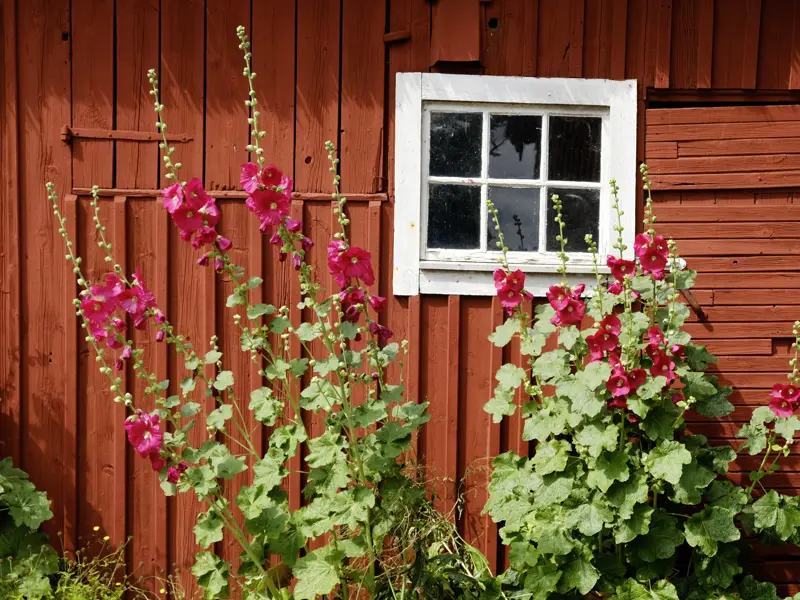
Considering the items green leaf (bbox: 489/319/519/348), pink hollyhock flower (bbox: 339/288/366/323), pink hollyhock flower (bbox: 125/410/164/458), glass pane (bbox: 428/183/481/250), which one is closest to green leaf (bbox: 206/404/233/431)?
pink hollyhock flower (bbox: 125/410/164/458)

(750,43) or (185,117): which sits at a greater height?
(750,43)

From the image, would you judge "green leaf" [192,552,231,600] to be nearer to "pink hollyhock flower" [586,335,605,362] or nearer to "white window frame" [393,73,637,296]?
"white window frame" [393,73,637,296]

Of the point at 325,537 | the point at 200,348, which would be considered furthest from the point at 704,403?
the point at 200,348

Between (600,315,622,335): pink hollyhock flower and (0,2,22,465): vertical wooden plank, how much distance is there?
275 centimetres

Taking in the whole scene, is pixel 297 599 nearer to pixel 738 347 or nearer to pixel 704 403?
pixel 704 403

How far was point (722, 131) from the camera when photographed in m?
3.81

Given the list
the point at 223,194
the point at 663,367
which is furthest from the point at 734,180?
the point at 223,194

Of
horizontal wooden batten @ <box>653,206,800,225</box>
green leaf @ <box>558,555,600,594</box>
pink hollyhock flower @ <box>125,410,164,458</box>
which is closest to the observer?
pink hollyhock flower @ <box>125,410,164,458</box>

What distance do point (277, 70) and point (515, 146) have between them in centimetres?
124

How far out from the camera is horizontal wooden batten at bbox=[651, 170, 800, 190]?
12.5 ft

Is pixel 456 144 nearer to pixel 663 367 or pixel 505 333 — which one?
pixel 505 333

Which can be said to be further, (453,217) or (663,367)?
(453,217)

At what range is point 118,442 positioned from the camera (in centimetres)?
376

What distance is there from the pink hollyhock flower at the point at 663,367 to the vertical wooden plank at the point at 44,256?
270cm
